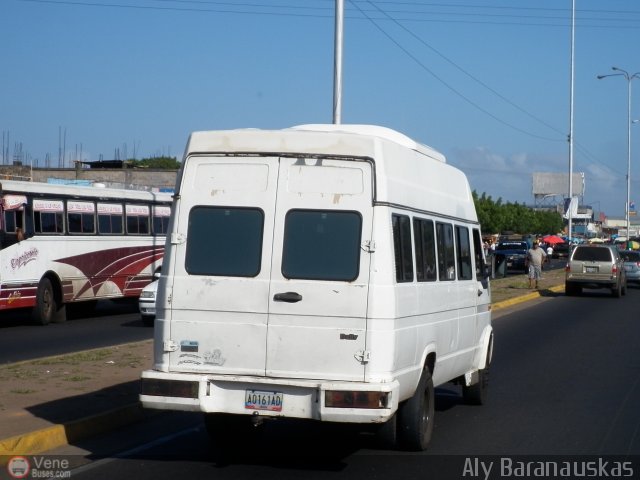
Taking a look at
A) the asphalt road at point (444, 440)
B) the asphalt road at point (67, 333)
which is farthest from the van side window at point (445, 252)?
the asphalt road at point (67, 333)

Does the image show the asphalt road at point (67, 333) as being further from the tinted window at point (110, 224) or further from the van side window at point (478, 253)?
the van side window at point (478, 253)

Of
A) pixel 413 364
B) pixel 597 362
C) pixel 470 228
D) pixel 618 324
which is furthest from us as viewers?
pixel 618 324

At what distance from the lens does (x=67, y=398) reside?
1098cm

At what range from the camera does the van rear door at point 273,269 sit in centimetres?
804

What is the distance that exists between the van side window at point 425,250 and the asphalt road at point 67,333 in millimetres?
8694

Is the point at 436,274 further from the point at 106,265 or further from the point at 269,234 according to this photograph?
the point at 106,265

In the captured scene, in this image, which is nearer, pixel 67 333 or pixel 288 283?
pixel 288 283

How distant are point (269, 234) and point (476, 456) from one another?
2827mm

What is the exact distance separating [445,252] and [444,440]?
1.88 m

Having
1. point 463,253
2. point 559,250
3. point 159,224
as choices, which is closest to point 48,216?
point 159,224

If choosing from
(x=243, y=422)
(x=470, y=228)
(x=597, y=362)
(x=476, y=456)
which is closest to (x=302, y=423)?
(x=243, y=422)

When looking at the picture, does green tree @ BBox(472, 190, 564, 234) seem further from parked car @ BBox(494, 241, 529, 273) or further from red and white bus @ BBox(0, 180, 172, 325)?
red and white bus @ BBox(0, 180, 172, 325)

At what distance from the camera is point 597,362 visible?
16516mm

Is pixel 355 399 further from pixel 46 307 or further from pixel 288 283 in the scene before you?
pixel 46 307
